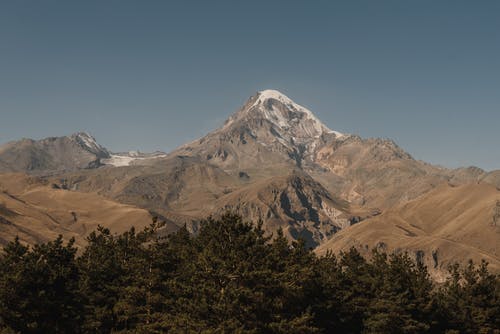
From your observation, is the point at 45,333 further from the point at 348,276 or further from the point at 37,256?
the point at 348,276

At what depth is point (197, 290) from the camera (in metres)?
44.2

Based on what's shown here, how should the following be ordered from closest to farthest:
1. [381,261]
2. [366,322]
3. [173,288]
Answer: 1. [173,288]
2. [366,322]
3. [381,261]

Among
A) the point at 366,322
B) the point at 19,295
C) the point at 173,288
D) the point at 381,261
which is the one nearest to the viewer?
the point at 19,295

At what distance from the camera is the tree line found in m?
43.8

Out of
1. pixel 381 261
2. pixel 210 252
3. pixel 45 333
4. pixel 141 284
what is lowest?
pixel 45 333

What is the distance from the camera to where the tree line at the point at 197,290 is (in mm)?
43812

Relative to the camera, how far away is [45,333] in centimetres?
4616

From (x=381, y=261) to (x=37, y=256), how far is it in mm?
40729

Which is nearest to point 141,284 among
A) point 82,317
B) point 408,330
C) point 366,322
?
point 82,317

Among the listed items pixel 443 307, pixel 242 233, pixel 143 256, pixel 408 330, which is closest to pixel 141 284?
pixel 143 256

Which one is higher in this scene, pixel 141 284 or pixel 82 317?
pixel 141 284

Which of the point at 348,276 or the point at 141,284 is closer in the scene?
the point at 141,284

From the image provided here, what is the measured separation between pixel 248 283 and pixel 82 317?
16356mm

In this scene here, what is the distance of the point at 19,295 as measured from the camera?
44344 millimetres
